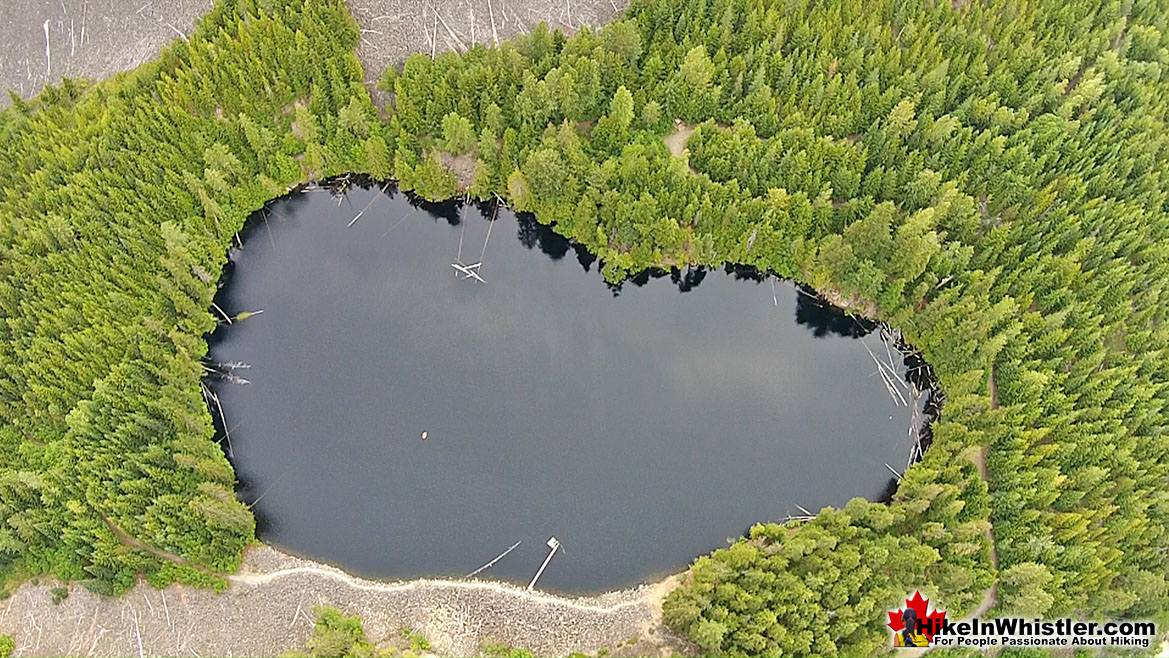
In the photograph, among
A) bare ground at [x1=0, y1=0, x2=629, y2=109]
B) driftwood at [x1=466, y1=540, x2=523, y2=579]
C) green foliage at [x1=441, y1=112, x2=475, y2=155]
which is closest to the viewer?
driftwood at [x1=466, y1=540, x2=523, y2=579]

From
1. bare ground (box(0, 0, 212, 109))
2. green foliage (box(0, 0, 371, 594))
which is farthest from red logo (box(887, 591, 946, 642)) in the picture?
bare ground (box(0, 0, 212, 109))

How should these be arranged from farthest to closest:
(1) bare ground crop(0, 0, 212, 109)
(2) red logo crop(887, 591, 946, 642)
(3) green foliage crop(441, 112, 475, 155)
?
1. (1) bare ground crop(0, 0, 212, 109)
2. (3) green foliage crop(441, 112, 475, 155)
3. (2) red logo crop(887, 591, 946, 642)

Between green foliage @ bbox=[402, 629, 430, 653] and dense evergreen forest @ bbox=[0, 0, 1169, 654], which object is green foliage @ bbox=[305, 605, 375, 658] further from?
dense evergreen forest @ bbox=[0, 0, 1169, 654]

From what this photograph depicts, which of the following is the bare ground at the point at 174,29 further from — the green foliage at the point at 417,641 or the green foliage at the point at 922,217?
the green foliage at the point at 417,641

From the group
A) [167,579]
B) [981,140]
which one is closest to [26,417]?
[167,579]

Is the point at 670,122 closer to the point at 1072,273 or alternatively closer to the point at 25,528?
the point at 1072,273

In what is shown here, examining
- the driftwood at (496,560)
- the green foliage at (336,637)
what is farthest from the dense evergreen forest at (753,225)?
the driftwood at (496,560)

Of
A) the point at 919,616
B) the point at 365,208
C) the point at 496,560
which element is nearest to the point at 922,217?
the point at 919,616
